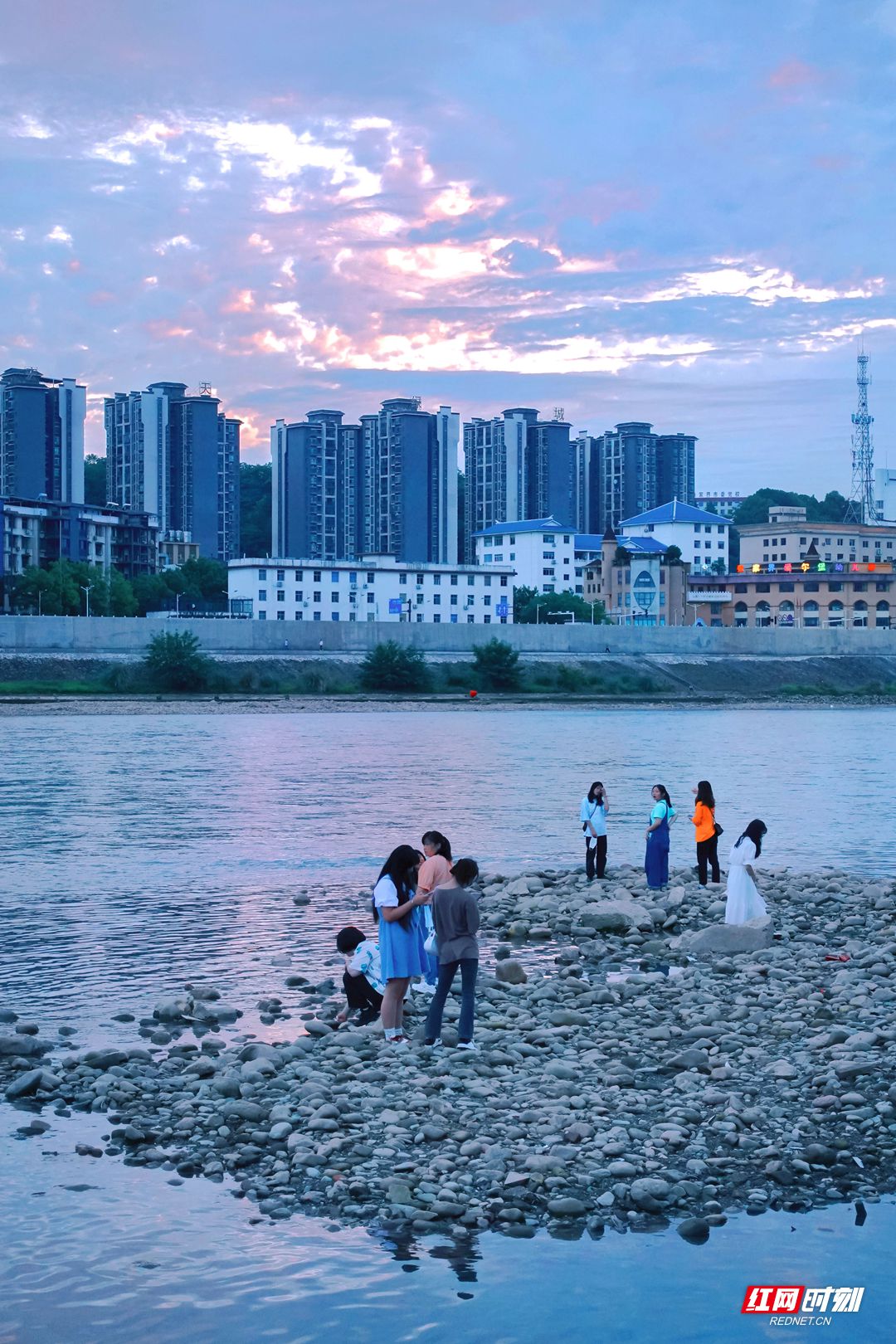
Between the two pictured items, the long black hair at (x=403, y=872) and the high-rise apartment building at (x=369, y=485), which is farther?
the high-rise apartment building at (x=369, y=485)

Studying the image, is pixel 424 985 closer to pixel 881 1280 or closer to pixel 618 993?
pixel 618 993

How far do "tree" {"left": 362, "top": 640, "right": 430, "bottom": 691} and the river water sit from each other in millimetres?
Answer: 49218

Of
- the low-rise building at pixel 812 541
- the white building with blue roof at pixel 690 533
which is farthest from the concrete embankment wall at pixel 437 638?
the white building with blue roof at pixel 690 533

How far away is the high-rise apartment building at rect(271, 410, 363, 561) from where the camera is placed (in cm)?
18600

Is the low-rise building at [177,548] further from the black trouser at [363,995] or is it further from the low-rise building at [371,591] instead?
the black trouser at [363,995]

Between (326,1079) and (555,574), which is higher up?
(555,574)

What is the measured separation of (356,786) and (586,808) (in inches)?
922

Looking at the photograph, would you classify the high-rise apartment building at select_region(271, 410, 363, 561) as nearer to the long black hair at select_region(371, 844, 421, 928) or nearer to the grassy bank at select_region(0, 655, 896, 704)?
the grassy bank at select_region(0, 655, 896, 704)

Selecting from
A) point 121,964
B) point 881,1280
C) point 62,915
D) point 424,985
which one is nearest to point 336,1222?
point 881,1280

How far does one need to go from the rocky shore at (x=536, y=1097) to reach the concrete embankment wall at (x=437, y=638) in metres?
94.4

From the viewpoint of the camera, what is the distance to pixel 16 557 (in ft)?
456

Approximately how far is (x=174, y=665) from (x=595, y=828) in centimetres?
8520

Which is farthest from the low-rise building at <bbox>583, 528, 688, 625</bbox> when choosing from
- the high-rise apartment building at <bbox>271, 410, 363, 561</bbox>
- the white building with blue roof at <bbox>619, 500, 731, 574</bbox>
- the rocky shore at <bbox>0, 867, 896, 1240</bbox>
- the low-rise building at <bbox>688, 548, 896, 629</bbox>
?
the rocky shore at <bbox>0, 867, 896, 1240</bbox>

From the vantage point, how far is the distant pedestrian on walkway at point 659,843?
21891 mm
